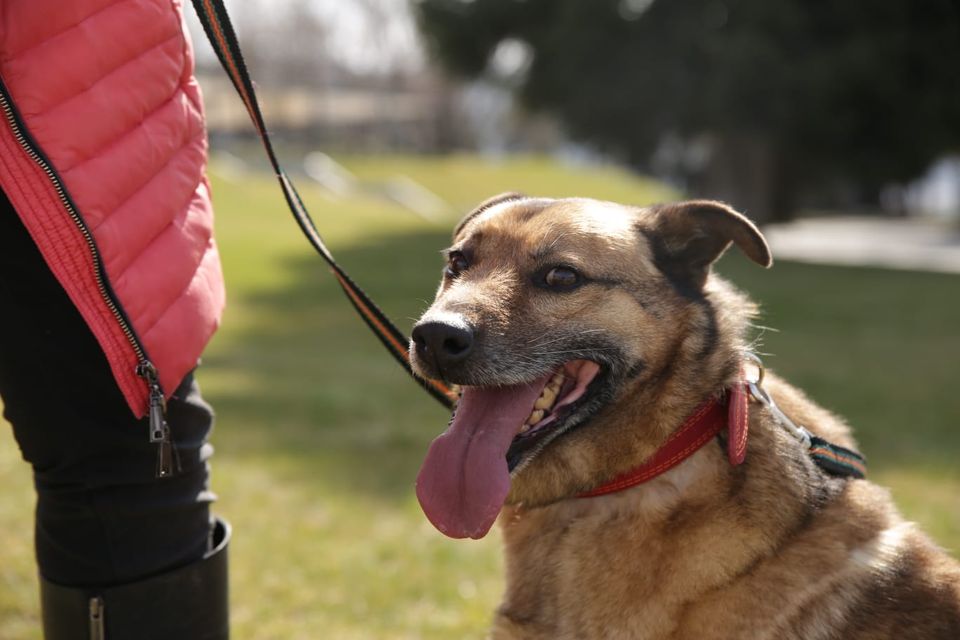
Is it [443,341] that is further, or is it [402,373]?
[402,373]

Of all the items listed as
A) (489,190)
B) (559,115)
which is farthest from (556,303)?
(489,190)

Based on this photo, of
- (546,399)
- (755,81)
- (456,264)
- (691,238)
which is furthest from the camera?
(755,81)

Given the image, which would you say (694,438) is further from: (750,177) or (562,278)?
(750,177)

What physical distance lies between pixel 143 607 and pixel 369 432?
489cm

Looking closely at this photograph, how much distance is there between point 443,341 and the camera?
2561 millimetres

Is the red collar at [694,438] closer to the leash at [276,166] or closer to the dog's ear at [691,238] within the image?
the dog's ear at [691,238]

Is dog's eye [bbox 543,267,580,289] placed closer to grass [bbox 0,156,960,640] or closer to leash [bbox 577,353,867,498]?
leash [bbox 577,353,867,498]

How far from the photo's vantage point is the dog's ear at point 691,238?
112 inches

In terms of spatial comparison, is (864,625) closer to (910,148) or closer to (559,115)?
(910,148)

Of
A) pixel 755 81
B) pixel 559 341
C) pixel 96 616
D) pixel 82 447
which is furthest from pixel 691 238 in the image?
pixel 755 81

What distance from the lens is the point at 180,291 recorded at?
7.84ft

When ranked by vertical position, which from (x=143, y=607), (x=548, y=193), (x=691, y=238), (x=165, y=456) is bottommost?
Answer: (x=548, y=193)

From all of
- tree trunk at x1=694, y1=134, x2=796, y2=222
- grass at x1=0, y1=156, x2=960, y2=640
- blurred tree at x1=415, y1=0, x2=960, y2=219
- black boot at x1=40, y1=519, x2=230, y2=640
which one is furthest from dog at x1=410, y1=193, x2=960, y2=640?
tree trunk at x1=694, y1=134, x2=796, y2=222

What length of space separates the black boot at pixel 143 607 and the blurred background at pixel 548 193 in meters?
1.36
